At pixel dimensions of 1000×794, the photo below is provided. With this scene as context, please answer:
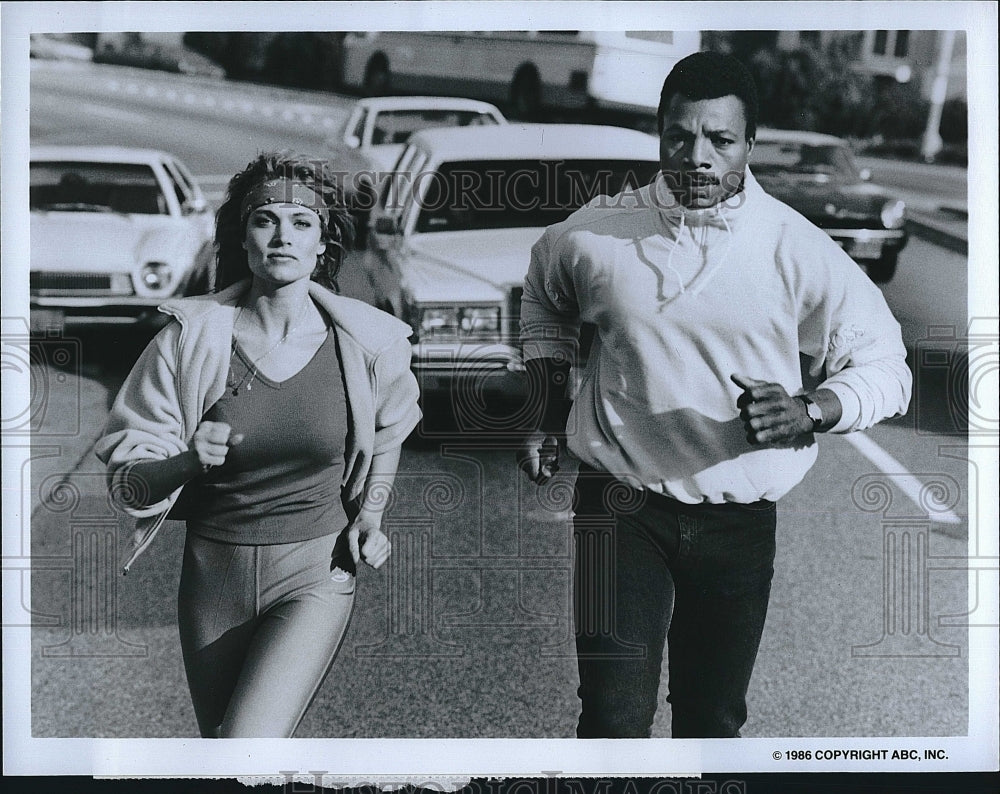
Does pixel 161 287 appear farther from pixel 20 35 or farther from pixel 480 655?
pixel 480 655

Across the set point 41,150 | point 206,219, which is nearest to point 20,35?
point 41,150

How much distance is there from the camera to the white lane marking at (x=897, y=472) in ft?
10.4

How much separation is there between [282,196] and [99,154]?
0.58 metres

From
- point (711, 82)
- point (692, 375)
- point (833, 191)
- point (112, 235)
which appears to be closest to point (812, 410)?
point (692, 375)

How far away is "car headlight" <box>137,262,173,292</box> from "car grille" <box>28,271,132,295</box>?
0.04m

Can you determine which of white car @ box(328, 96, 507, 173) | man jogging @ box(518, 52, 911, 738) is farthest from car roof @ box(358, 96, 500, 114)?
man jogging @ box(518, 52, 911, 738)

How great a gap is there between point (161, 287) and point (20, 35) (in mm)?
855

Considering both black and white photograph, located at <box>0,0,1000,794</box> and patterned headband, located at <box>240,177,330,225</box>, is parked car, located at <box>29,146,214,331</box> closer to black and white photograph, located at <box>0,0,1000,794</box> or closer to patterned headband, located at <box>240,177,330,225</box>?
black and white photograph, located at <box>0,0,1000,794</box>

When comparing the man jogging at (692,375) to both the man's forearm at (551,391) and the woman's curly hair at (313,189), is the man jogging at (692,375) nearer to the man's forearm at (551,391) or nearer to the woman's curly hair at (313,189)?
the man's forearm at (551,391)

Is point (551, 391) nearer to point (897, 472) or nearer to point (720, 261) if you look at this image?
point (720, 261)

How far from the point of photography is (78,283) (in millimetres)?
3234

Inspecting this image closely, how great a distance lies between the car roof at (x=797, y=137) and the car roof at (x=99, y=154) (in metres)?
1.71

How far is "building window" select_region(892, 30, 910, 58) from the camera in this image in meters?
3.18

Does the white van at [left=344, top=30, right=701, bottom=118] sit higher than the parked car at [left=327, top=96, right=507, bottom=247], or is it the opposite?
the white van at [left=344, top=30, right=701, bottom=118]
